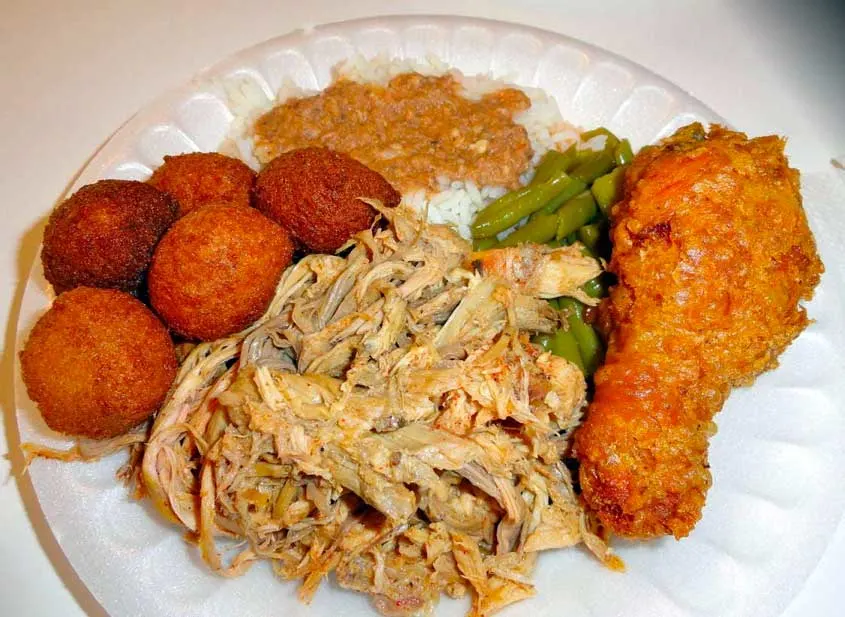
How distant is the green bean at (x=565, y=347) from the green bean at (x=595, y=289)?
0.20 meters

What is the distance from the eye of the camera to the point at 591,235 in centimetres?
273

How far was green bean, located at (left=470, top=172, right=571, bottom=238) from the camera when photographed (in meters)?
2.78

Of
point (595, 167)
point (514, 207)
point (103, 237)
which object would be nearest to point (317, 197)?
point (103, 237)

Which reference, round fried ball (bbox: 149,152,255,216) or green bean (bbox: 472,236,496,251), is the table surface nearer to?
round fried ball (bbox: 149,152,255,216)

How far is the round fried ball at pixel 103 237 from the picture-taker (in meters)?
2.22

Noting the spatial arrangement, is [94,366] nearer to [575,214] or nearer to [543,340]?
[543,340]

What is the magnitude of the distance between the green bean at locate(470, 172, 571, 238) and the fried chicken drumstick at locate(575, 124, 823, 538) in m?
0.58

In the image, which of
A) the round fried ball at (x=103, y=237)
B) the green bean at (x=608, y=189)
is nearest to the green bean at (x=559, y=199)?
the green bean at (x=608, y=189)

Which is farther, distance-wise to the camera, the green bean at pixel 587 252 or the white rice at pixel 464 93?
the white rice at pixel 464 93

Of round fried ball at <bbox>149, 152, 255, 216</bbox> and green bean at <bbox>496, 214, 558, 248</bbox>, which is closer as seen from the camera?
round fried ball at <bbox>149, 152, 255, 216</bbox>

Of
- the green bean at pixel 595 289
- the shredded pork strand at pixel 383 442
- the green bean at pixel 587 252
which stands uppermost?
the green bean at pixel 587 252

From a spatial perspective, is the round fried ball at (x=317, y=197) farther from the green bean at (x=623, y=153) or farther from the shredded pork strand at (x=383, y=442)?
the green bean at (x=623, y=153)

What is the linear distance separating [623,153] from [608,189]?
25cm

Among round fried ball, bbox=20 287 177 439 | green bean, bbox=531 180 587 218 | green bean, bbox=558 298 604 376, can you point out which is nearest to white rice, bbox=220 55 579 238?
green bean, bbox=531 180 587 218
